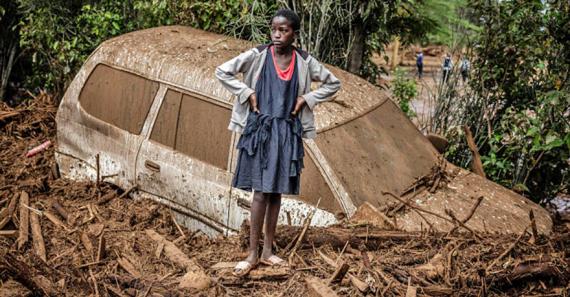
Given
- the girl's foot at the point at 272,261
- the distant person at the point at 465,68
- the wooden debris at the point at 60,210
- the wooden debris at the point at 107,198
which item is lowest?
the wooden debris at the point at 60,210

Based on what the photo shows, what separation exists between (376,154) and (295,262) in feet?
4.55

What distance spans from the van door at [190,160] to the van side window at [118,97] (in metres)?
0.23

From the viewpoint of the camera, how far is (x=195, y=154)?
5.73 m

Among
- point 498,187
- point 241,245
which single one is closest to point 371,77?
point 498,187

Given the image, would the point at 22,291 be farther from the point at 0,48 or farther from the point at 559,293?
the point at 0,48

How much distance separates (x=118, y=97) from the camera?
21.2ft

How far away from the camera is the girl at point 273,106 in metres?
4.22

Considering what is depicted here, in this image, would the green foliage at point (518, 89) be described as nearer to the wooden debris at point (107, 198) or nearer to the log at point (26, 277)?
the wooden debris at point (107, 198)

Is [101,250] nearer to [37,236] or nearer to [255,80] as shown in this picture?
[37,236]

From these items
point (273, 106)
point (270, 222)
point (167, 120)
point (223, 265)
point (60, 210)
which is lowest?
point (60, 210)

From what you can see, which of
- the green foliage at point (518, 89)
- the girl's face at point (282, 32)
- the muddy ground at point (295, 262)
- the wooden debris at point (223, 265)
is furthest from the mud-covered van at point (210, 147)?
the green foliage at point (518, 89)

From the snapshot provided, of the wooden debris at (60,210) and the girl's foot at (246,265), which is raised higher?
the girl's foot at (246,265)

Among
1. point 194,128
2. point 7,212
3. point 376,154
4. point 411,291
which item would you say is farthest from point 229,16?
point 411,291

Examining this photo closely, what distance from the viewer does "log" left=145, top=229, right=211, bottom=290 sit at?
426cm
